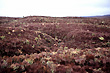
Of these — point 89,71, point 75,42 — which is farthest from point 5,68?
point 75,42

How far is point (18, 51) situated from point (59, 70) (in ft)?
18.4

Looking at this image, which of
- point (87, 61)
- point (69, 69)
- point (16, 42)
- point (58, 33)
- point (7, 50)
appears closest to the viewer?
point (69, 69)

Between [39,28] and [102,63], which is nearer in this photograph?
[102,63]

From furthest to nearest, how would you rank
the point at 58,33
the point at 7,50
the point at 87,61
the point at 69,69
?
the point at 58,33
the point at 7,50
the point at 87,61
the point at 69,69

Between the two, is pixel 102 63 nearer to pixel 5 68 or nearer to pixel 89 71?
pixel 89 71

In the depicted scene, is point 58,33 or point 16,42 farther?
point 58,33

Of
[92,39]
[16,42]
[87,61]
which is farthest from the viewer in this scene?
[92,39]

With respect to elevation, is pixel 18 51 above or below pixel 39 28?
below

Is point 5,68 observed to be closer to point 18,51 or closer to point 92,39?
point 18,51

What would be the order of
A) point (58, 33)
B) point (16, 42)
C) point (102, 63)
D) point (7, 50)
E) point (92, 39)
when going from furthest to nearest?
point (58, 33) < point (92, 39) < point (16, 42) < point (7, 50) < point (102, 63)

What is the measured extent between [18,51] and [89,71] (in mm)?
6744

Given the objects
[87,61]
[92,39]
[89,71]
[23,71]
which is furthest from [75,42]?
[23,71]

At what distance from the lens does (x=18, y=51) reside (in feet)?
26.4

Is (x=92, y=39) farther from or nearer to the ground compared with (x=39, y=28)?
nearer to the ground
